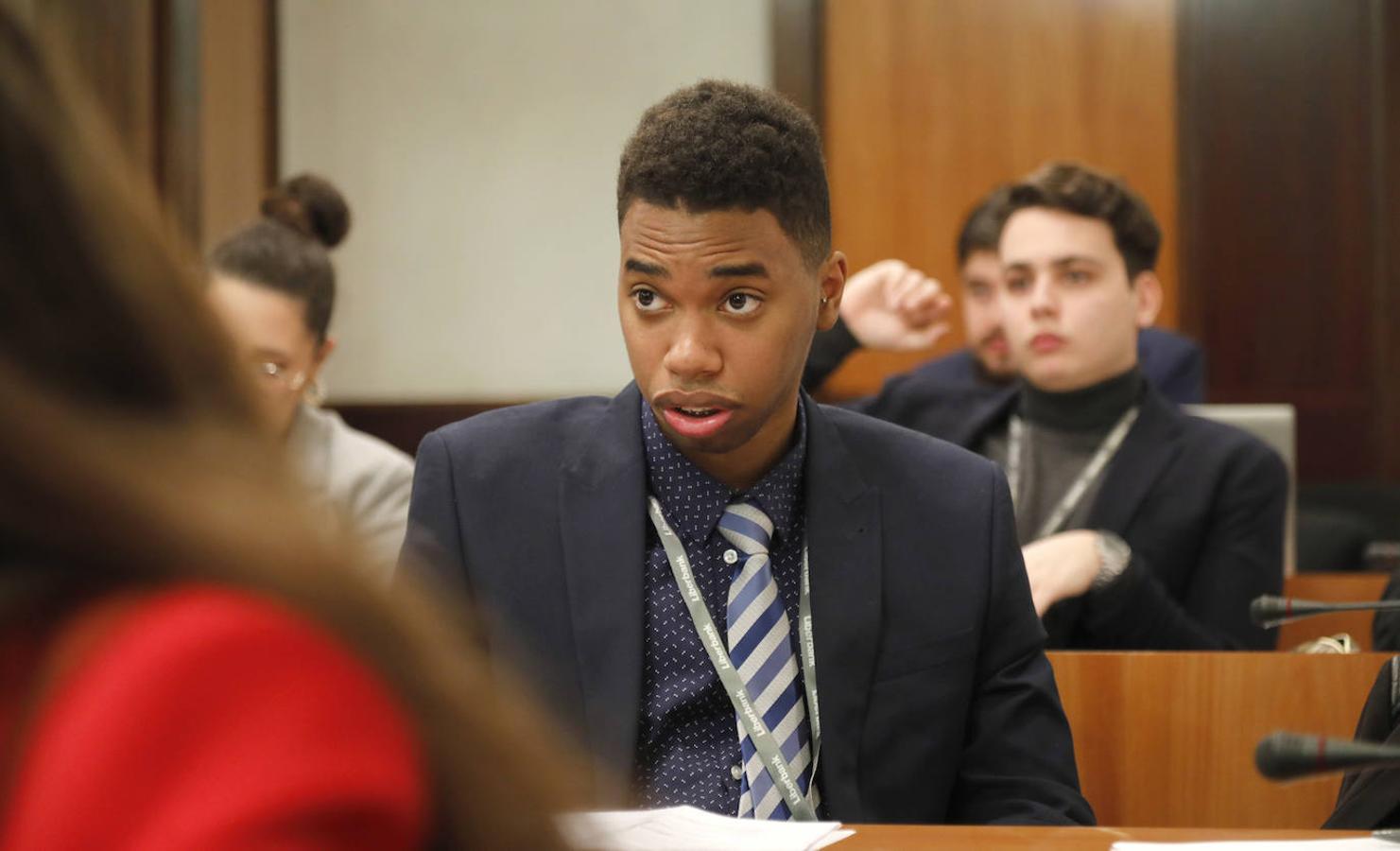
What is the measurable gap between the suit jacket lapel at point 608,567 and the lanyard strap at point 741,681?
0.04 m

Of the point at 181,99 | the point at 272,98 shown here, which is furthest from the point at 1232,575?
the point at 272,98

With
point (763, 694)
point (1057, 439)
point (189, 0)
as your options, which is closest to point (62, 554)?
point (763, 694)

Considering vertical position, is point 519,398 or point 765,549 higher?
point 765,549

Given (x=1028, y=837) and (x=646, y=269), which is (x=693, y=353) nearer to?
(x=646, y=269)

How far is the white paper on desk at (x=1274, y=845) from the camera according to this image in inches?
50.7

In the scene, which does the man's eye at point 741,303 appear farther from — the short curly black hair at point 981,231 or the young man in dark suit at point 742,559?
the short curly black hair at point 981,231

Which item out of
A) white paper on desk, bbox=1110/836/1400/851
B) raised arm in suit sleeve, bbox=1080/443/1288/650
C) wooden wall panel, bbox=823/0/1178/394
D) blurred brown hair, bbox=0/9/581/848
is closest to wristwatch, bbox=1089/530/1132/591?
raised arm in suit sleeve, bbox=1080/443/1288/650

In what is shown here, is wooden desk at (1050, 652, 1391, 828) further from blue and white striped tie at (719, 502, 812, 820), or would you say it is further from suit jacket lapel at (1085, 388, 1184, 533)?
suit jacket lapel at (1085, 388, 1184, 533)

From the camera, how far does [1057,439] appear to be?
9.55 feet

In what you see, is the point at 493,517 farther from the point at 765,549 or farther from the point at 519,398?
the point at 519,398

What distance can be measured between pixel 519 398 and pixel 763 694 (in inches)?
163

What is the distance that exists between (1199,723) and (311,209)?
2.40 meters

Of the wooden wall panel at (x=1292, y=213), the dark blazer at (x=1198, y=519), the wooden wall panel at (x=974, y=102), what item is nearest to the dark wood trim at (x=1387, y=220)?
the wooden wall panel at (x=1292, y=213)

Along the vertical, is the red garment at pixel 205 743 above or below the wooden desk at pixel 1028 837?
above
